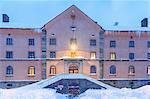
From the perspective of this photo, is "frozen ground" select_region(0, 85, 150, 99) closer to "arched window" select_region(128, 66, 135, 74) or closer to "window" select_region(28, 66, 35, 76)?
"window" select_region(28, 66, 35, 76)

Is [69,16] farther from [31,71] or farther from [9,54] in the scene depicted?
[9,54]

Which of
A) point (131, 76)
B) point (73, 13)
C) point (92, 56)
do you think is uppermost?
point (73, 13)

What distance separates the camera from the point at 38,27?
45.2 meters

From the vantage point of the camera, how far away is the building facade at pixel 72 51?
1753 inches

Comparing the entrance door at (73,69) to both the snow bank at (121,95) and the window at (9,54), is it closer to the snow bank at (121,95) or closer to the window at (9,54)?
the window at (9,54)

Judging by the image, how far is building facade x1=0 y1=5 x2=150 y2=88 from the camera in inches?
1753

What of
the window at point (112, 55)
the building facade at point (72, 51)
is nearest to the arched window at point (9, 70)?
the building facade at point (72, 51)

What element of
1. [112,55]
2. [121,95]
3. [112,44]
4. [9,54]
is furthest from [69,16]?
[121,95]

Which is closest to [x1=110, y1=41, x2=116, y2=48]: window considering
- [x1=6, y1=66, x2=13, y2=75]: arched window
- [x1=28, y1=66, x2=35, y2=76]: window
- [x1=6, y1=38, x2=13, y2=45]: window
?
[x1=28, y1=66, x2=35, y2=76]: window

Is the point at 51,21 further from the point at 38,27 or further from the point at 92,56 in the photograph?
the point at 92,56

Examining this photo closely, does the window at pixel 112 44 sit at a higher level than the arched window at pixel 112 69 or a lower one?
higher

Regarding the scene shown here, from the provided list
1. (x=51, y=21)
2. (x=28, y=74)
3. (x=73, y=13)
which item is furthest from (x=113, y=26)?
(x=28, y=74)

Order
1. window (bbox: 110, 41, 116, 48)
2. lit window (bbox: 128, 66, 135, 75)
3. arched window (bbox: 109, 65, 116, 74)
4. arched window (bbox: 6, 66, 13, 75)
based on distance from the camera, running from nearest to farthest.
Result: arched window (bbox: 6, 66, 13, 75)
arched window (bbox: 109, 65, 116, 74)
window (bbox: 110, 41, 116, 48)
lit window (bbox: 128, 66, 135, 75)

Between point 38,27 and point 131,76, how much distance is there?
15.2 meters
